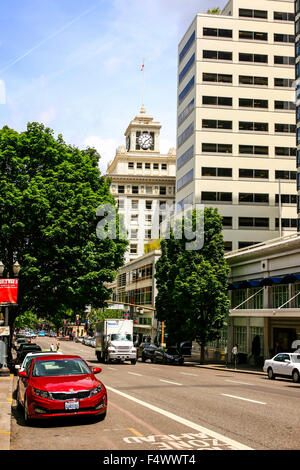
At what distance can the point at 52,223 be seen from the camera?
32406 millimetres

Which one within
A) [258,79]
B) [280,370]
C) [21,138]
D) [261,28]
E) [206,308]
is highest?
[261,28]

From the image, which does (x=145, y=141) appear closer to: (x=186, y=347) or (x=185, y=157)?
(x=185, y=157)

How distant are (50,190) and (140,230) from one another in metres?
92.5

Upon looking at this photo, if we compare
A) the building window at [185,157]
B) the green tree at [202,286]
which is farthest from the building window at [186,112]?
the green tree at [202,286]

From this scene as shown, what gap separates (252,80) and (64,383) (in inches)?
2650

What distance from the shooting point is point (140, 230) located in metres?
125

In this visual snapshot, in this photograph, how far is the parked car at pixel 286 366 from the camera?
2852 centimetres

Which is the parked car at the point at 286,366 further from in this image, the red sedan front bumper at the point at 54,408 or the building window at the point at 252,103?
the building window at the point at 252,103

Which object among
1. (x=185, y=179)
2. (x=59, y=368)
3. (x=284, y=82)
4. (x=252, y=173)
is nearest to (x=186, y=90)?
(x=185, y=179)

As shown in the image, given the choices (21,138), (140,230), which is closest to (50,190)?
(21,138)

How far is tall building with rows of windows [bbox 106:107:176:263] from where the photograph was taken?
4958 inches
